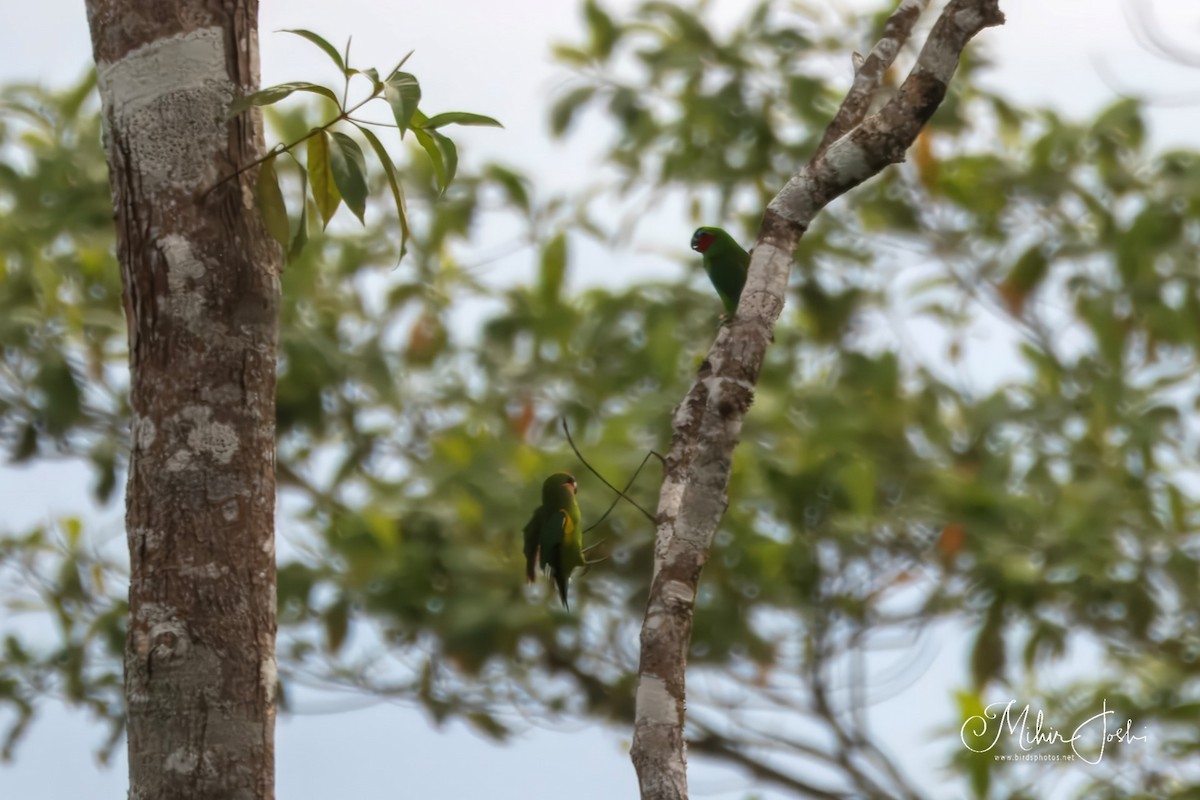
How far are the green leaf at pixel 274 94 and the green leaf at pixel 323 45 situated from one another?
0.04 meters

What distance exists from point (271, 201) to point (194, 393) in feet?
1.06

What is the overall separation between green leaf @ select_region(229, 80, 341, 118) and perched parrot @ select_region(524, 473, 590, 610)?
65cm

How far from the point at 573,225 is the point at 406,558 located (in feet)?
4.03

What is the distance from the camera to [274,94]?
2041mm

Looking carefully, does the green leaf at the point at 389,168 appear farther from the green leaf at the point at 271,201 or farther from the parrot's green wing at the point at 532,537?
the parrot's green wing at the point at 532,537

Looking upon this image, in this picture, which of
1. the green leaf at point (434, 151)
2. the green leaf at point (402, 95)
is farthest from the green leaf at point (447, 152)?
the green leaf at point (402, 95)

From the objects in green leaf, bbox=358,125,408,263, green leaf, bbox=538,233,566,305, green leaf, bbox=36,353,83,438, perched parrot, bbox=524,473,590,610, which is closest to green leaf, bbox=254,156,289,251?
green leaf, bbox=358,125,408,263

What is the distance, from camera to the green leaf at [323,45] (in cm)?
200

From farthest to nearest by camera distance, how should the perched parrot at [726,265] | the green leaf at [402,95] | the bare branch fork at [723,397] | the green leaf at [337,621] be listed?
1. the green leaf at [337,621]
2. the perched parrot at [726,265]
3. the green leaf at [402,95]
4. the bare branch fork at [723,397]

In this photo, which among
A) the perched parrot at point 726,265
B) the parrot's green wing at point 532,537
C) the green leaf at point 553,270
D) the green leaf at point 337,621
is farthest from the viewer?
the green leaf at point 553,270

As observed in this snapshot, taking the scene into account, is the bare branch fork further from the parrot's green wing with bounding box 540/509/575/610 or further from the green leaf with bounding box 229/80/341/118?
the green leaf with bounding box 229/80/341/118

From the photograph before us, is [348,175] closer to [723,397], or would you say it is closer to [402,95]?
[402,95]

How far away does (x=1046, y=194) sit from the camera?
428 centimetres

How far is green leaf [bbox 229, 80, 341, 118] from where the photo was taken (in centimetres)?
200
